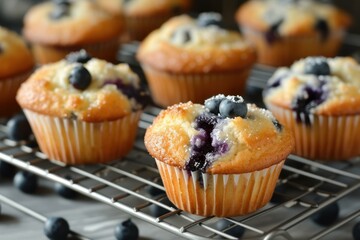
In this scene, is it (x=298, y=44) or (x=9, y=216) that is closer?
(x=9, y=216)

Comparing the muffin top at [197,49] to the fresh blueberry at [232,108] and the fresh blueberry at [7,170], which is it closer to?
the fresh blueberry at [7,170]

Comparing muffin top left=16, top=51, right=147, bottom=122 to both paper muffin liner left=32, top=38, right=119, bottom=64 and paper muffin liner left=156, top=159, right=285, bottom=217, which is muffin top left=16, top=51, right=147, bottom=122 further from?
paper muffin liner left=32, top=38, right=119, bottom=64

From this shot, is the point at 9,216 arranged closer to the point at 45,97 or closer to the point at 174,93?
the point at 45,97

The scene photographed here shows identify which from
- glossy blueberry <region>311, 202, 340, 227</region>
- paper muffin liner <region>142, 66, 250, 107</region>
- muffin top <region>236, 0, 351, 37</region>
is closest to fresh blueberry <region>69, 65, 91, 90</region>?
paper muffin liner <region>142, 66, 250, 107</region>

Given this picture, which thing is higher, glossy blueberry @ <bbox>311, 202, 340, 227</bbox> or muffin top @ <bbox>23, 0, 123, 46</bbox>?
muffin top @ <bbox>23, 0, 123, 46</bbox>

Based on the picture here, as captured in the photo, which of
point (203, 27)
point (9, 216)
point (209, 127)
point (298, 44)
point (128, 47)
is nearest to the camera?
point (209, 127)

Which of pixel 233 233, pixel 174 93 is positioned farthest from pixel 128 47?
pixel 233 233
